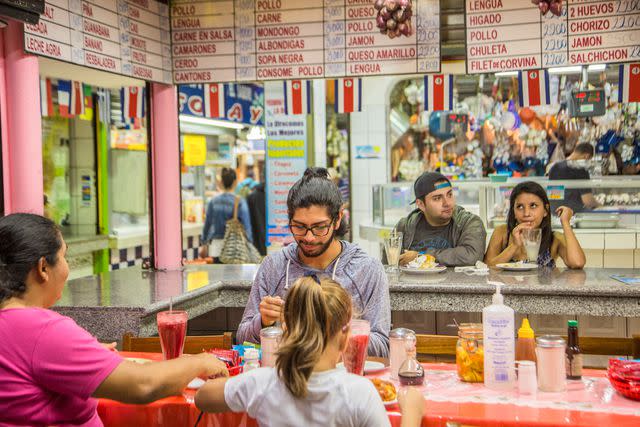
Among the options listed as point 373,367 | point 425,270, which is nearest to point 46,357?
point 373,367

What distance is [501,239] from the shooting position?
17.3 feet

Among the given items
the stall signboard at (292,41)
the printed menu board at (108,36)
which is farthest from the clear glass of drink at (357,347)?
the stall signboard at (292,41)

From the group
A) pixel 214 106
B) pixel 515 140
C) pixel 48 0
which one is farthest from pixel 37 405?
pixel 515 140

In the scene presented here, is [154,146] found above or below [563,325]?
above

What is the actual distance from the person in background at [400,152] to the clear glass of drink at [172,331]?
8.98 m

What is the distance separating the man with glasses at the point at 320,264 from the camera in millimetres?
2982

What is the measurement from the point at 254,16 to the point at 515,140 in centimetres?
637

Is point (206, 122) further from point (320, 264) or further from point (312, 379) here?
point (312, 379)

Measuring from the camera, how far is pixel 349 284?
3105mm

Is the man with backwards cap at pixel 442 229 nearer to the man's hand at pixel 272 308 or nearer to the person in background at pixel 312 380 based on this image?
the man's hand at pixel 272 308

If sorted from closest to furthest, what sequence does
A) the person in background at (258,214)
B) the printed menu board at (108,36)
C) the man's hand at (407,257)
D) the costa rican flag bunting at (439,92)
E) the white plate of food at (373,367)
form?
the white plate of food at (373,367), the printed menu board at (108,36), the man's hand at (407,257), the costa rican flag bunting at (439,92), the person in background at (258,214)

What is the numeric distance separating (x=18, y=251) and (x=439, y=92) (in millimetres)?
4625

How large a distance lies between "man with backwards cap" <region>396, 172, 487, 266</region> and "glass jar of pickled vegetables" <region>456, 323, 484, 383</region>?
7.78ft

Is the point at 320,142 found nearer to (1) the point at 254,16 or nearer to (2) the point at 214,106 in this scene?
(2) the point at 214,106
